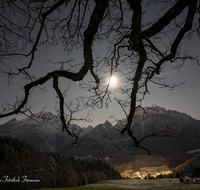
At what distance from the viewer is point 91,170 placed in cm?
6116

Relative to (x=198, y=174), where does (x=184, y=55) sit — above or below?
above

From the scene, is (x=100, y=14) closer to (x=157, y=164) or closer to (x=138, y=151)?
(x=157, y=164)

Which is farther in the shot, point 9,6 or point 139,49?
point 139,49

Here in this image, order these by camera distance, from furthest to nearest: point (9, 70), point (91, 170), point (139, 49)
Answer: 1. point (91, 170)
2. point (9, 70)
3. point (139, 49)

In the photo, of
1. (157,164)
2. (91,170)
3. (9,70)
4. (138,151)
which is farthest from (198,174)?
(138,151)

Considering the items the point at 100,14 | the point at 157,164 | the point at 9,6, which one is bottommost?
the point at 157,164

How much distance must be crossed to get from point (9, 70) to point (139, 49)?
3542 millimetres

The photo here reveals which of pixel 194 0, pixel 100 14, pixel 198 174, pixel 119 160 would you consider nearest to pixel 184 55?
pixel 194 0

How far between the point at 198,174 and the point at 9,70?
66.2 meters

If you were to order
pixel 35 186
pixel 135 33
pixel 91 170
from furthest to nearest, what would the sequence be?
pixel 91 170 → pixel 35 186 → pixel 135 33

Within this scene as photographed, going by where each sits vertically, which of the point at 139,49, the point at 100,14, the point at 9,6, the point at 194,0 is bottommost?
the point at 139,49

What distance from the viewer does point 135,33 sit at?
8.52ft

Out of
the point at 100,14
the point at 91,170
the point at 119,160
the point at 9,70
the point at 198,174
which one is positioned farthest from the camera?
the point at 119,160

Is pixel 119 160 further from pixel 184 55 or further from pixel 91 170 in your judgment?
pixel 184 55
